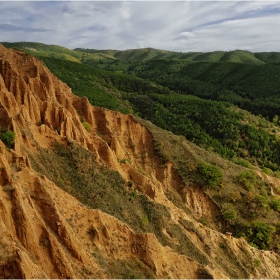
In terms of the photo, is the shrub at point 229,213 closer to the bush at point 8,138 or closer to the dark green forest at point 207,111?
the dark green forest at point 207,111

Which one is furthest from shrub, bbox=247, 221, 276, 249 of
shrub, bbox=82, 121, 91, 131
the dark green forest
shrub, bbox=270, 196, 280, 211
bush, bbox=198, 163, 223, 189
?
the dark green forest

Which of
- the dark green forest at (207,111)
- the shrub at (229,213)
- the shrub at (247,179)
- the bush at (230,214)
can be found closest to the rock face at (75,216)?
the shrub at (229,213)

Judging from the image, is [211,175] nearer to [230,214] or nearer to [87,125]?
[230,214]

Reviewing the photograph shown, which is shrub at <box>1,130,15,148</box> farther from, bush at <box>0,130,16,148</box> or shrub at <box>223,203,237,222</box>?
shrub at <box>223,203,237,222</box>

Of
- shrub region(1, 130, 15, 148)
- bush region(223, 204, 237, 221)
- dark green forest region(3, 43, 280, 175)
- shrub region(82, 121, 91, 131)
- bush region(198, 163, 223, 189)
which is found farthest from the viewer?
dark green forest region(3, 43, 280, 175)

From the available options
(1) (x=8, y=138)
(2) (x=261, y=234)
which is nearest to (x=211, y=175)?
(2) (x=261, y=234)
